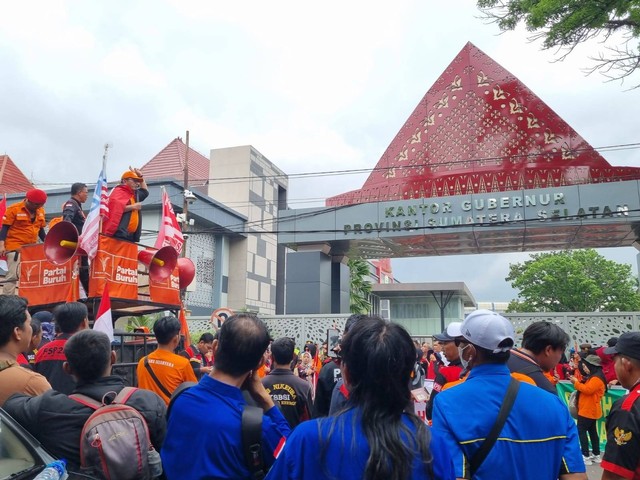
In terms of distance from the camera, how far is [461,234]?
52.2 feet

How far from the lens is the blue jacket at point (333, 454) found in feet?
5.05

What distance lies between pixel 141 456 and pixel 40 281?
16.7ft

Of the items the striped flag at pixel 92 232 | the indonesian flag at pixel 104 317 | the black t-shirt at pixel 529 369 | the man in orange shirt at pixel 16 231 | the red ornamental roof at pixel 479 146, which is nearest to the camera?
the black t-shirt at pixel 529 369

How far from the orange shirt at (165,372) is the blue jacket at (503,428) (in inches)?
94.6

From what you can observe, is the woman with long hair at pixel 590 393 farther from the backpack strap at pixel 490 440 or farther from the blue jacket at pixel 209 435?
the blue jacket at pixel 209 435

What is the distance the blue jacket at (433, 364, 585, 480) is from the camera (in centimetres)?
216

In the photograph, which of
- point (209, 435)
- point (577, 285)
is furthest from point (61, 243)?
point (577, 285)

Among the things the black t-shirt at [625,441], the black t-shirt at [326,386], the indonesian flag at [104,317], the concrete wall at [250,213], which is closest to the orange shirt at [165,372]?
the black t-shirt at [326,386]

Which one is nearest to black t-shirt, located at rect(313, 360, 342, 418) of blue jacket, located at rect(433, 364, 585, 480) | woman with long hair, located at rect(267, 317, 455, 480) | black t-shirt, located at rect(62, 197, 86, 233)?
blue jacket, located at rect(433, 364, 585, 480)

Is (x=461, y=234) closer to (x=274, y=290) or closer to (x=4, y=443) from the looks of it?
(x=4, y=443)

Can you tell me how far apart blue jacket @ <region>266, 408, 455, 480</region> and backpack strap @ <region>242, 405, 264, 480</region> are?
0.47 m

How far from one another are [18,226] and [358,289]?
2370 centimetres

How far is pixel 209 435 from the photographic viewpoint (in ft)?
6.85

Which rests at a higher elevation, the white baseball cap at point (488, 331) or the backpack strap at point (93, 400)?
the white baseball cap at point (488, 331)
